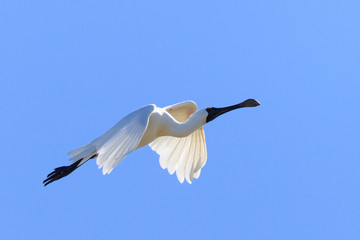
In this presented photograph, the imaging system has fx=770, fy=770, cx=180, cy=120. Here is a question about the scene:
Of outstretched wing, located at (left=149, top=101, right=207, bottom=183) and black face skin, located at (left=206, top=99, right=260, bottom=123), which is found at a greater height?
black face skin, located at (left=206, top=99, right=260, bottom=123)

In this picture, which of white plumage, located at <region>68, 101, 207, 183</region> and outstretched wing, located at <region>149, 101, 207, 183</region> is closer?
white plumage, located at <region>68, 101, 207, 183</region>

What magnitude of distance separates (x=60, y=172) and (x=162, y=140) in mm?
2504

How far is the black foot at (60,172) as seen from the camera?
1326cm

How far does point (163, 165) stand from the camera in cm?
1491

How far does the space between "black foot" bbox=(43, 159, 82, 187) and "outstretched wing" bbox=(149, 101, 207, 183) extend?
84.2 inches

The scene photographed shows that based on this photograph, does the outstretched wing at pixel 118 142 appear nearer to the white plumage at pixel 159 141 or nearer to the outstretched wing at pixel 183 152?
the white plumage at pixel 159 141

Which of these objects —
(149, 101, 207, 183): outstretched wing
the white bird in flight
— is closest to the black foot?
the white bird in flight

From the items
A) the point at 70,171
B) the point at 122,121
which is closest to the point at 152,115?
the point at 122,121

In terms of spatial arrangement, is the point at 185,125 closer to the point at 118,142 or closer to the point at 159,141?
the point at 159,141

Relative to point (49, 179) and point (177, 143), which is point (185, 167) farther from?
point (49, 179)

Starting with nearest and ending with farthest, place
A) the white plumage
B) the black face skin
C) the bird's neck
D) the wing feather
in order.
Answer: the wing feather, the white plumage, the bird's neck, the black face skin

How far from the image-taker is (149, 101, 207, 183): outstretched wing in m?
14.8

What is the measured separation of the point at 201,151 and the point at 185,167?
0.46 metres

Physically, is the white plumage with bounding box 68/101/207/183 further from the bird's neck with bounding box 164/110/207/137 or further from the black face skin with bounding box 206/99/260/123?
the black face skin with bounding box 206/99/260/123
